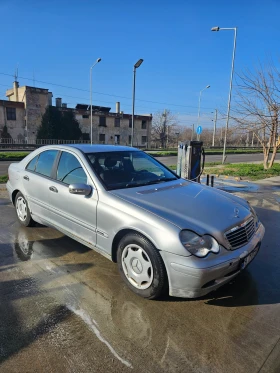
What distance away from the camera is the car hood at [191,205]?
9.07ft

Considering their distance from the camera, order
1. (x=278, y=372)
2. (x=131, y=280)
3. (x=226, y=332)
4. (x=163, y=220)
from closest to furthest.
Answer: (x=278, y=372), (x=226, y=332), (x=163, y=220), (x=131, y=280)

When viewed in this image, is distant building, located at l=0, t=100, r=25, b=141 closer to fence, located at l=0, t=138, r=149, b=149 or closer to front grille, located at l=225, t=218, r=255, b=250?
fence, located at l=0, t=138, r=149, b=149

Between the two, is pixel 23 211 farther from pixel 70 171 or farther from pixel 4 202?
pixel 4 202

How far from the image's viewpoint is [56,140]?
44.2 metres

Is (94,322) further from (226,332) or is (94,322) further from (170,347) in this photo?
(226,332)

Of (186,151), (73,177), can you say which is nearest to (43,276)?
(73,177)

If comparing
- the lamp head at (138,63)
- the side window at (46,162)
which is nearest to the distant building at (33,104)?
the lamp head at (138,63)

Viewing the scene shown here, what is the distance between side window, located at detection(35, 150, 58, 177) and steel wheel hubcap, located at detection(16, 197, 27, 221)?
720 mm

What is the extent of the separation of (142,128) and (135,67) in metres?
42.7

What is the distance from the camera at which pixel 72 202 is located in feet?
11.8

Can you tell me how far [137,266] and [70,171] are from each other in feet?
5.55

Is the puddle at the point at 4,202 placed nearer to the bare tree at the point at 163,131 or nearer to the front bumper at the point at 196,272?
the front bumper at the point at 196,272

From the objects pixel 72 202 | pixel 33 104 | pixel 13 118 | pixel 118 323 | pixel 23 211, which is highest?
pixel 33 104

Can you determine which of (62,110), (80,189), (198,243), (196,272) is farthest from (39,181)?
(62,110)
